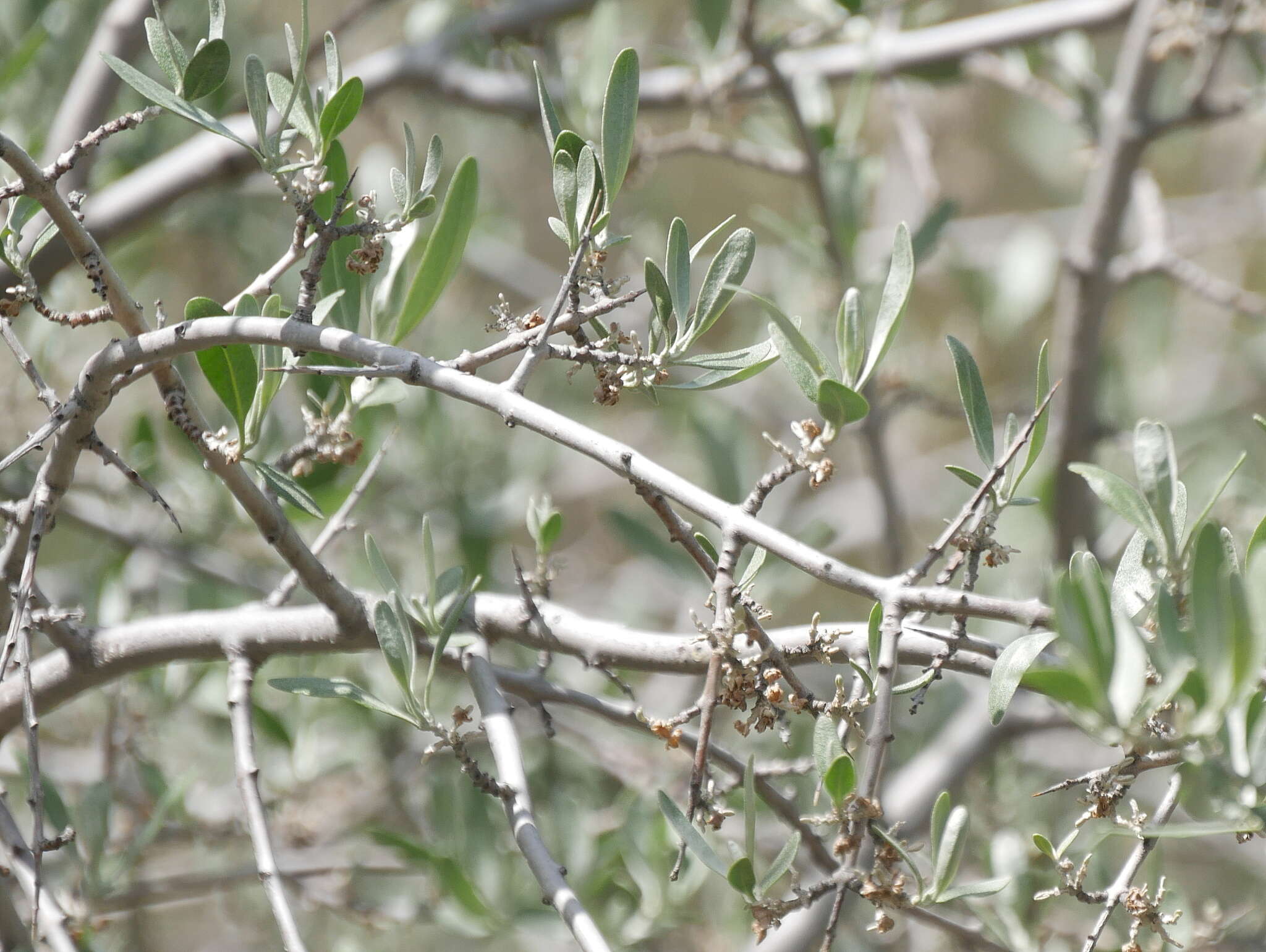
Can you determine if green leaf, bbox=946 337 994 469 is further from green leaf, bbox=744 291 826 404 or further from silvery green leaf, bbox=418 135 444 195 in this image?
silvery green leaf, bbox=418 135 444 195

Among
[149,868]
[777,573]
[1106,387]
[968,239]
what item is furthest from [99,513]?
[968,239]

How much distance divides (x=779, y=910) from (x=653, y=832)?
1.49 ft

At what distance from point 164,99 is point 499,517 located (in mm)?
987

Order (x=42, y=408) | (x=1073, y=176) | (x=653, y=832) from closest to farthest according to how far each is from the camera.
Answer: (x=653, y=832)
(x=42, y=408)
(x=1073, y=176)

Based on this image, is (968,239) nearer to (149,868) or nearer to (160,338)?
(149,868)

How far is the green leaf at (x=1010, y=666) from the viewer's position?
0.45m

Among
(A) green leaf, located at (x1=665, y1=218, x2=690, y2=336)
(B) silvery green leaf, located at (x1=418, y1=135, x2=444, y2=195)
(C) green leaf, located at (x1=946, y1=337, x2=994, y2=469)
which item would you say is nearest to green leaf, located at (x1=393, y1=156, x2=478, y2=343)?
(B) silvery green leaf, located at (x1=418, y1=135, x2=444, y2=195)

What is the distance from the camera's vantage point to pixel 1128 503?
0.47 metres

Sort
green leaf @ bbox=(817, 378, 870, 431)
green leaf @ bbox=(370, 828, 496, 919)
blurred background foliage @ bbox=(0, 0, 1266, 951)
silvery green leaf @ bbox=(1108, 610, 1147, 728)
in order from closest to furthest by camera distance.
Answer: silvery green leaf @ bbox=(1108, 610, 1147, 728) → green leaf @ bbox=(817, 378, 870, 431) → green leaf @ bbox=(370, 828, 496, 919) → blurred background foliage @ bbox=(0, 0, 1266, 951)

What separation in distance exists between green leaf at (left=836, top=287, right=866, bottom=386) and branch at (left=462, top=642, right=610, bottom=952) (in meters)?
0.26

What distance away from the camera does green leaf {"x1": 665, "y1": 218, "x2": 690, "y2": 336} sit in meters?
0.51

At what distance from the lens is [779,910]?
0.46 metres

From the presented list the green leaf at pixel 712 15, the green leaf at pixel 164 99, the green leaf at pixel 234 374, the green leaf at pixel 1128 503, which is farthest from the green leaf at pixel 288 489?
the green leaf at pixel 712 15

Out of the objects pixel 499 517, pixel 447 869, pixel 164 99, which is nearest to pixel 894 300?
pixel 164 99
